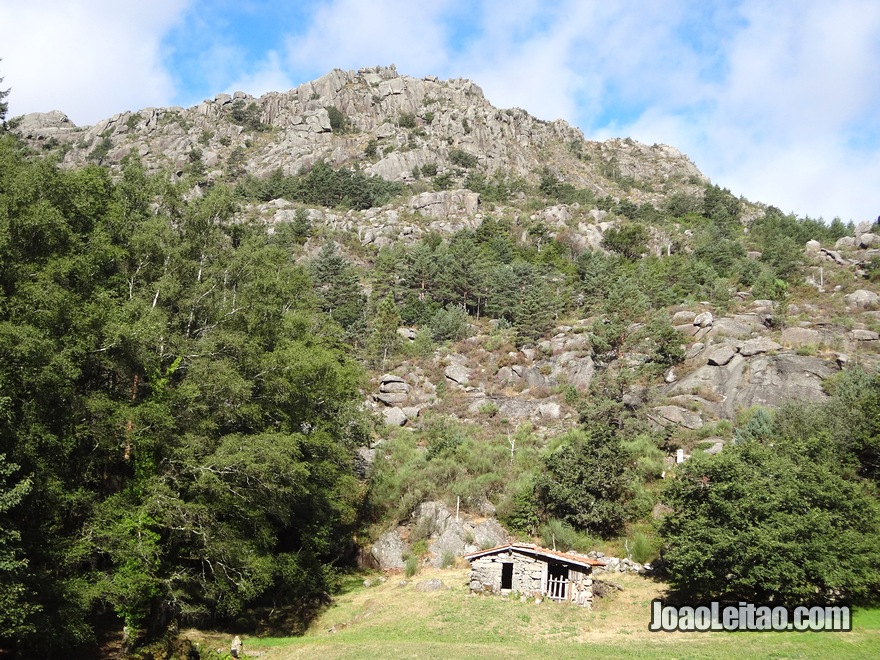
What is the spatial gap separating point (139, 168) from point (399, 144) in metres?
100

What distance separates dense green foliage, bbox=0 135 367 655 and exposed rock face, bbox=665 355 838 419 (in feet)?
98.7

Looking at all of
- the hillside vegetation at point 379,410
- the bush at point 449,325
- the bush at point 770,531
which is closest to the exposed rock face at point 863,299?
the hillside vegetation at point 379,410

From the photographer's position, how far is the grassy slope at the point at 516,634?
1992cm

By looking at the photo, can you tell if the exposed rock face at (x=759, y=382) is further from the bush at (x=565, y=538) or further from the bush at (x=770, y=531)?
the bush at (x=770, y=531)

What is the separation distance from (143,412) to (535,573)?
18.0 meters

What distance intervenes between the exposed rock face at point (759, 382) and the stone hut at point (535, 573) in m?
22.2

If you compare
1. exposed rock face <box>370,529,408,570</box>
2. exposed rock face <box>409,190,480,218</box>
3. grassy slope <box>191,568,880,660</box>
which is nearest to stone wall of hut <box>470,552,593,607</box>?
grassy slope <box>191,568,880,660</box>

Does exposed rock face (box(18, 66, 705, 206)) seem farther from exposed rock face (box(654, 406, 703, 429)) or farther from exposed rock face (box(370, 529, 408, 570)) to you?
exposed rock face (box(370, 529, 408, 570))

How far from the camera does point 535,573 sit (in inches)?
1055

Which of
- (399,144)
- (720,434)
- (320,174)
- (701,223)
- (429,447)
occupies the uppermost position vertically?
(399,144)

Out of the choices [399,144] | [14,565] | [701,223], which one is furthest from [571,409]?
[399,144]

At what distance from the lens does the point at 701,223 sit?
9106 cm

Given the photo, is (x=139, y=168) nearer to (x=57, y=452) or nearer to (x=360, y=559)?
(x=57, y=452)

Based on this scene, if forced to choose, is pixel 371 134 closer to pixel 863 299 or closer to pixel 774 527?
pixel 863 299
